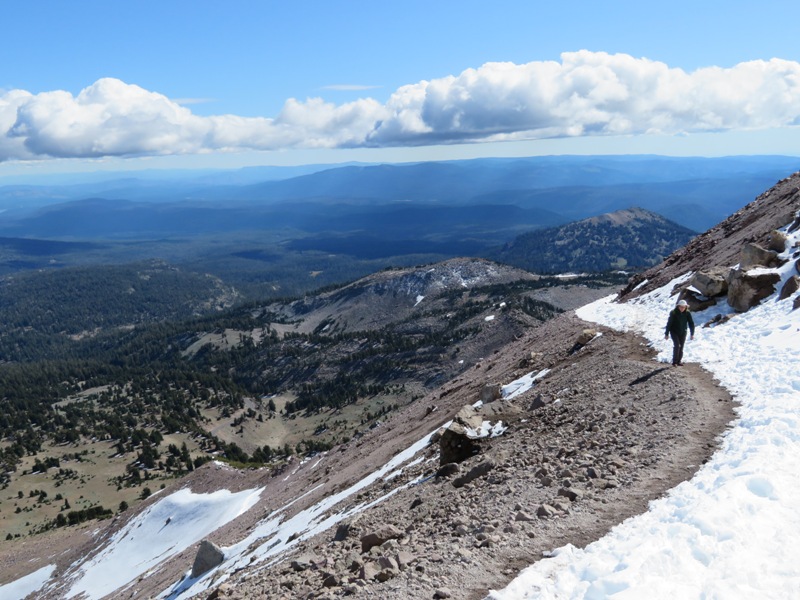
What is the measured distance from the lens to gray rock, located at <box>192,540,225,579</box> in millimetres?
28625

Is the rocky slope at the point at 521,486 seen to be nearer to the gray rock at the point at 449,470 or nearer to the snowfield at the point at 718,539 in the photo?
the gray rock at the point at 449,470

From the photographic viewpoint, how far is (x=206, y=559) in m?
29.0

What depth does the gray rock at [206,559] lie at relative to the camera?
28625 mm

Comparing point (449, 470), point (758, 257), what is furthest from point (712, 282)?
point (449, 470)

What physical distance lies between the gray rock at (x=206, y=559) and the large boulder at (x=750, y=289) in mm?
29190

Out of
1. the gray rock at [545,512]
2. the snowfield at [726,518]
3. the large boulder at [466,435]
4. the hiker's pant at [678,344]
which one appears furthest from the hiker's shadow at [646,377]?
the gray rock at [545,512]

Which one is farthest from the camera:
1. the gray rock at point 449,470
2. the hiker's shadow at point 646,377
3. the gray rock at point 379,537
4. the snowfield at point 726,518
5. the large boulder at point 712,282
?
the large boulder at point 712,282

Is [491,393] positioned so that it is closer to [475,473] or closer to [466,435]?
[466,435]

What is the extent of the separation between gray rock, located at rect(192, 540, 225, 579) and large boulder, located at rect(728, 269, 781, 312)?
2919 centimetres

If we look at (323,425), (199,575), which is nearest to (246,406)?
(323,425)

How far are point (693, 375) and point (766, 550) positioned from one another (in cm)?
1093

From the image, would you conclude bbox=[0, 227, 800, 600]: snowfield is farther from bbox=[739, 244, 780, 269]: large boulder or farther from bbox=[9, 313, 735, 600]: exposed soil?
bbox=[739, 244, 780, 269]: large boulder

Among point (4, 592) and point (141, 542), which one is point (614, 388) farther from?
point (4, 592)

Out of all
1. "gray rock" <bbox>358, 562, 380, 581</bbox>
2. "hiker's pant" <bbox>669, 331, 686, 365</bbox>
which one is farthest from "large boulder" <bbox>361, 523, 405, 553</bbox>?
"hiker's pant" <bbox>669, 331, 686, 365</bbox>
